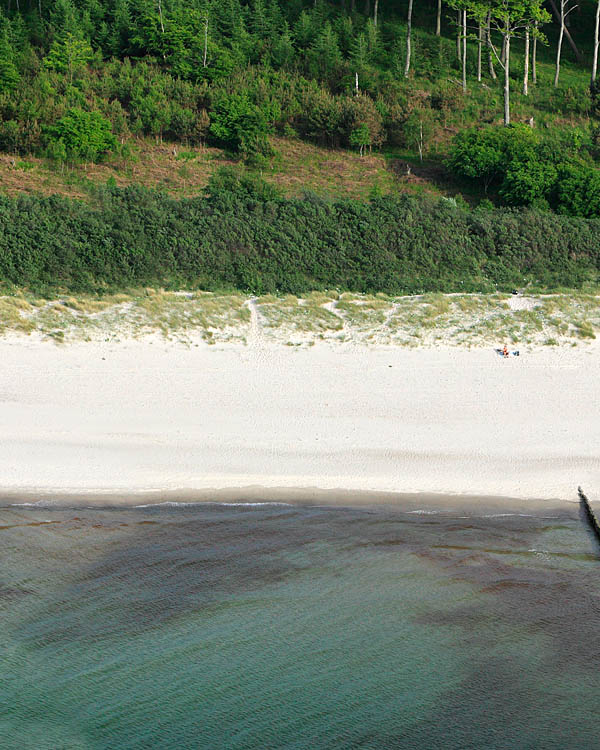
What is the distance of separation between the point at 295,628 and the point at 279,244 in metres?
11.2

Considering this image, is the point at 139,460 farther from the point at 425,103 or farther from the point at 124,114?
the point at 425,103

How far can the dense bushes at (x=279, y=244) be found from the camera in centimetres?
1605

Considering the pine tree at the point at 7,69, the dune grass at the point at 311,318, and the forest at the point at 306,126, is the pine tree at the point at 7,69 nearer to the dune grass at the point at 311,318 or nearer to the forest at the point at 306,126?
the forest at the point at 306,126

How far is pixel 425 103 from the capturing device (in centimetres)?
3189

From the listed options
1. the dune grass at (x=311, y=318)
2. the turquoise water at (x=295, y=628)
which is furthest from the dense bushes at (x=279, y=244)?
the turquoise water at (x=295, y=628)

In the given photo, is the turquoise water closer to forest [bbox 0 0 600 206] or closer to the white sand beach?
the white sand beach

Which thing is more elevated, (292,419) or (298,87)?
(298,87)

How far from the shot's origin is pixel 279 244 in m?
17.3

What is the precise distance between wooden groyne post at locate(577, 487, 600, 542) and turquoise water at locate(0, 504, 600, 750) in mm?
160

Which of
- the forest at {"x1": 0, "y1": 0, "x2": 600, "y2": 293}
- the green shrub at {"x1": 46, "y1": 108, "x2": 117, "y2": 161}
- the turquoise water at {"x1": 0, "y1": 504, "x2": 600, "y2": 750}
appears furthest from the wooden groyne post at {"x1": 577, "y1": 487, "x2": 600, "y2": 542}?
the green shrub at {"x1": 46, "y1": 108, "x2": 117, "y2": 161}

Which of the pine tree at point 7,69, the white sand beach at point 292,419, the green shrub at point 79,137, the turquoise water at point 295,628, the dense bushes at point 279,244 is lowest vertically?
the turquoise water at point 295,628

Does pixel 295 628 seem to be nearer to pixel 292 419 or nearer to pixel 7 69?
pixel 292 419

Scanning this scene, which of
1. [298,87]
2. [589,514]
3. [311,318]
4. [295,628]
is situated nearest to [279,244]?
[311,318]

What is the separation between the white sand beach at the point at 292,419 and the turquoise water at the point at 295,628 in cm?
57
